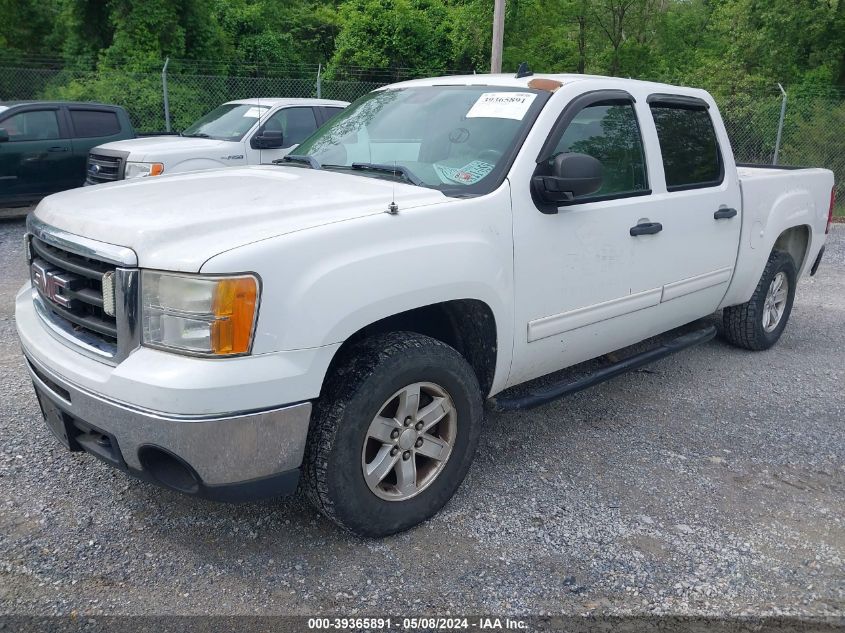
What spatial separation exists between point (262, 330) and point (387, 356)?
1.85 feet

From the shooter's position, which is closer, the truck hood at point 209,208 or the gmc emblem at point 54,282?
the truck hood at point 209,208

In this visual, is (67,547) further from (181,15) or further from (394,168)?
(181,15)

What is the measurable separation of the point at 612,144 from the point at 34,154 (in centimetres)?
904

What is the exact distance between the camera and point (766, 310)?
5.67 meters

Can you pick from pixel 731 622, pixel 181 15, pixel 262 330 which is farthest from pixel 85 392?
pixel 181 15

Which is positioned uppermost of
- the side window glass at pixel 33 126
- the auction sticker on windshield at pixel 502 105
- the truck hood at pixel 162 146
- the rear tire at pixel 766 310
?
the auction sticker on windshield at pixel 502 105

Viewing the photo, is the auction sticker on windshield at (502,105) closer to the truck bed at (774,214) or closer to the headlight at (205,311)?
the headlight at (205,311)

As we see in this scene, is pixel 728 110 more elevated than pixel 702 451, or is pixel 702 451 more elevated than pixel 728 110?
pixel 728 110

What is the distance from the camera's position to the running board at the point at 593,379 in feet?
11.8

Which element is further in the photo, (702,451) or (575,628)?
(702,451)

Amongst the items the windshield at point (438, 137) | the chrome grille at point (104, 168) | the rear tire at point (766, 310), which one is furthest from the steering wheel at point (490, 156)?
the chrome grille at point (104, 168)

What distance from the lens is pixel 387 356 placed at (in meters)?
2.89

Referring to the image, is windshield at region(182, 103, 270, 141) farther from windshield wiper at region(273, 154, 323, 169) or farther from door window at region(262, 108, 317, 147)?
windshield wiper at region(273, 154, 323, 169)

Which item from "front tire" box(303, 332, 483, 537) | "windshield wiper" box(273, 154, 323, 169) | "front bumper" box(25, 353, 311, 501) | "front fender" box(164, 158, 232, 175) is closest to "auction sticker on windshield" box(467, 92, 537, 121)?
"windshield wiper" box(273, 154, 323, 169)
